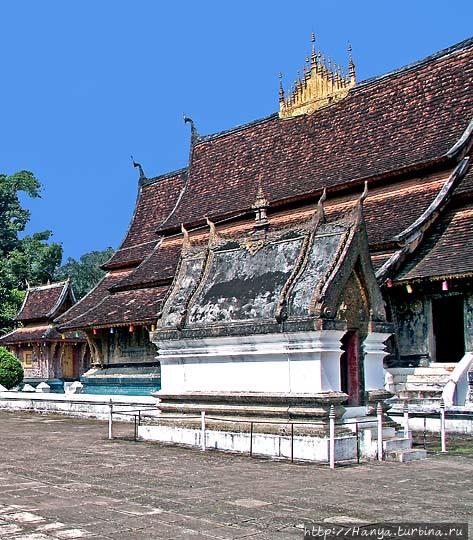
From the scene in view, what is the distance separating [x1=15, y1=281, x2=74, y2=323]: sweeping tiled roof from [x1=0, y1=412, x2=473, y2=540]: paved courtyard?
29272mm

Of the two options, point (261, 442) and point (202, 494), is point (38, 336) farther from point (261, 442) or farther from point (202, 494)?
point (202, 494)

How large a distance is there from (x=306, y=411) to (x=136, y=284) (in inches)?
614

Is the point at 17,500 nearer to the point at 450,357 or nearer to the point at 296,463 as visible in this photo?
the point at 296,463

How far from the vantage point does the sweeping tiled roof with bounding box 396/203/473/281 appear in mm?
16422

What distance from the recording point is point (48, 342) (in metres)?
40.0

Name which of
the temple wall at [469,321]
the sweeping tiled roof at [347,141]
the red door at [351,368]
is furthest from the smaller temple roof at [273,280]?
the sweeping tiled roof at [347,141]

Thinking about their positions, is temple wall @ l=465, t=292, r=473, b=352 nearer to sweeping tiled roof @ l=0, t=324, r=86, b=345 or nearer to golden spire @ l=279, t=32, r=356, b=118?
golden spire @ l=279, t=32, r=356, b=118

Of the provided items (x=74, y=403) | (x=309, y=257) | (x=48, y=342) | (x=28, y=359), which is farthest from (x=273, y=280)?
(x=28, y=359)

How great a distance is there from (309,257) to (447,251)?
277 inches

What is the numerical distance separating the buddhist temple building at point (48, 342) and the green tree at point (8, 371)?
711cm

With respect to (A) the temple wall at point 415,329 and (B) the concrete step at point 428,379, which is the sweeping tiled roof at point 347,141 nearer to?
(A) the temple wall at point 415,329

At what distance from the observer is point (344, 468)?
31.7 ft

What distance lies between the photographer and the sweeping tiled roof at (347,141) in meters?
20.4

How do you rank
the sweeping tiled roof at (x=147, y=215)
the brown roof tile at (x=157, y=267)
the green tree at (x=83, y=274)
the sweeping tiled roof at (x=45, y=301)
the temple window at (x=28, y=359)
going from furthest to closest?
the green tree at (x=83, y=274), the temple window at (x=28, y=359), the sweeping tiled roof at (x=45, y=301), the sweeping tiled roof at (x=147, y=215), the brown roof tile at (x=157, y=267)
